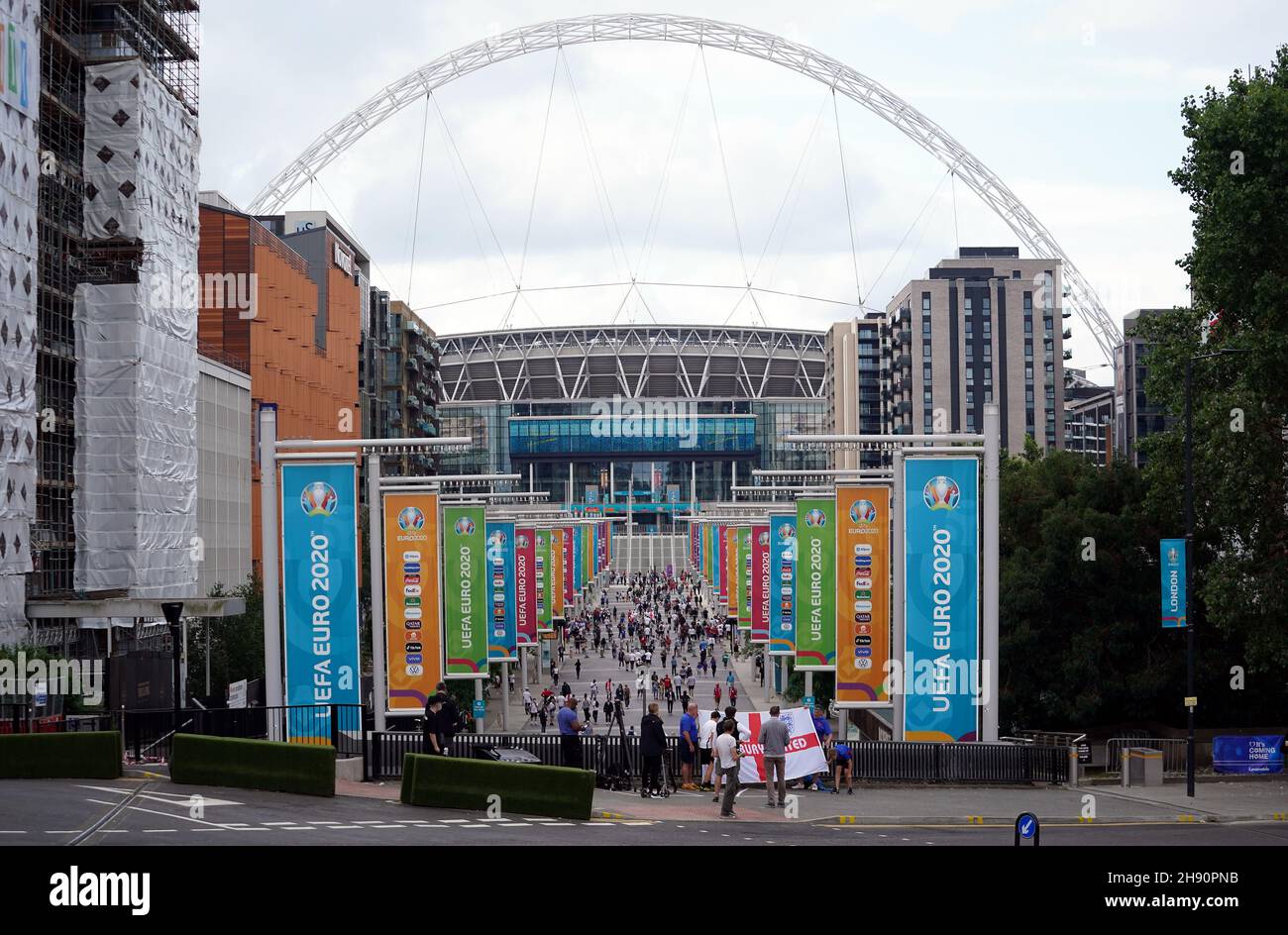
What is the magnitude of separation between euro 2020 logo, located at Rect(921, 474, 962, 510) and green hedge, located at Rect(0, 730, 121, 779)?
15.1 meters

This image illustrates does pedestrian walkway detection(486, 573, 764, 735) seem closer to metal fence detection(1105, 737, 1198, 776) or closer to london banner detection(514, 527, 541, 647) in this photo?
london banner detection(514, 527, 541, 647)

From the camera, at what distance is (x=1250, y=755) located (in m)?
35.6

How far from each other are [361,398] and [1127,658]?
92.4m

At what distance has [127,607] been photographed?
156 feet

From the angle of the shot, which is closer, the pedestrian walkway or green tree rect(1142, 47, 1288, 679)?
green tree rect(1142, 47, 1288, 679)

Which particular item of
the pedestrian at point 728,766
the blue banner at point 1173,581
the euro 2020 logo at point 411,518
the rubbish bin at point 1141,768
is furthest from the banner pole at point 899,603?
the euro 2020 logo at point 411,518

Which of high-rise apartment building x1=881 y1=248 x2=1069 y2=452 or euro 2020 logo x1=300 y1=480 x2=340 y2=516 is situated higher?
high-rise apartment building x1=881 y1=248 x2=1069 y2=452

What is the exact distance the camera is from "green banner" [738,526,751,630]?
233 ft

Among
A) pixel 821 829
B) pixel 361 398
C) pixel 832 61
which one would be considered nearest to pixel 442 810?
pixel 821 829

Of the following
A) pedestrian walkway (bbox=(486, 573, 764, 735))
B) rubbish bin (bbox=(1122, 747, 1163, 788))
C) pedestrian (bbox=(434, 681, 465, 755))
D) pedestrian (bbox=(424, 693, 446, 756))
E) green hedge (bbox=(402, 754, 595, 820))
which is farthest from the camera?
pedestrian walkway (bbox=(486, 573, 764, 735))

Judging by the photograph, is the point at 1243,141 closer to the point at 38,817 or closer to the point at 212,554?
the point at 38,817

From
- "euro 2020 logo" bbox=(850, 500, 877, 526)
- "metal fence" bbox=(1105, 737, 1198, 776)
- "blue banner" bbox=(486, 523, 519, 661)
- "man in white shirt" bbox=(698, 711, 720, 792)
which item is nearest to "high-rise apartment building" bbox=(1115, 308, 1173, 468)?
"blue banner" bbox=(486, 523, 519, 661)

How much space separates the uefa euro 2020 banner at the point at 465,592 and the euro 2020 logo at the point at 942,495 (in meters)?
20.0

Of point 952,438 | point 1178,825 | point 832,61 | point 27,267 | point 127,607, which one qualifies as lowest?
point 1178,825
